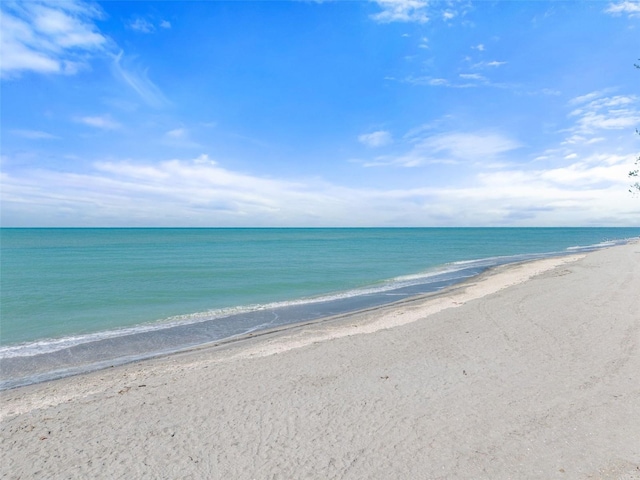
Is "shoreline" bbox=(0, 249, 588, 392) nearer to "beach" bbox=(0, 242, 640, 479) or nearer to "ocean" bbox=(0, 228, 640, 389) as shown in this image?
"ocean" bbox=(0, 228, 640, 389)

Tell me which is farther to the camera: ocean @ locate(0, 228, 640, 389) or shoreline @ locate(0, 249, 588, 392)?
ocean @ locate(0, 228, 640, 389)

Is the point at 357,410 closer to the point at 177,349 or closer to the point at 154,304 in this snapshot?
the point at 177,349

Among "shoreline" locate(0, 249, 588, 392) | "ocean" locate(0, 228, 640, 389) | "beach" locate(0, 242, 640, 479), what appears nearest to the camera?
"beach" locate(0, 242, 640, 479)

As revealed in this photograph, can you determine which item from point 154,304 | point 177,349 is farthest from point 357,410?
point 154,304

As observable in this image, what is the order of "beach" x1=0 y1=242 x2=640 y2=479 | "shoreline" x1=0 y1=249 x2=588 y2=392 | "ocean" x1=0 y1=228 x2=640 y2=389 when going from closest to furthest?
"beach" x1=0 y1=242 x2=640 y2=479 → "shoreline" x1=0 y1=249 x2=588 y2=392 → "ocean" x1=0 y1=228 x2=640 y2=389

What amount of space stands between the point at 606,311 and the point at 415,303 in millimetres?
6827

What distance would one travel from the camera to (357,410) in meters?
6.63

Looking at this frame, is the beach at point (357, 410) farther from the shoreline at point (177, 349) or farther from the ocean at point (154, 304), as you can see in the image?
the ocean at point (154, 304)

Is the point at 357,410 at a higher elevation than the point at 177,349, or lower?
higher

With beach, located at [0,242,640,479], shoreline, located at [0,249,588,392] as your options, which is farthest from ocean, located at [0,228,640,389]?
beach, located at [0,242,640,479]

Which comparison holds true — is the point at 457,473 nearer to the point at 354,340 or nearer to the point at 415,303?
the point at 354,340

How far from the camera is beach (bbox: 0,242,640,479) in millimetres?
5180

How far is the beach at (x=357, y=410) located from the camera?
518cm

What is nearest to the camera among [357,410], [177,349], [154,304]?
[357,410]
